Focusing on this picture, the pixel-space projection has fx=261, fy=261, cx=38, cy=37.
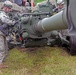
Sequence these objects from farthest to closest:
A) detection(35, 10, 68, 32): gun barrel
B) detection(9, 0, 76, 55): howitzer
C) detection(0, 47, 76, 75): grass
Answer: detection(9, 0, 76, 55): howitzer → detection(0, 47, 76, 75): grass → detection(35, 10, 68, 32): gun barrel

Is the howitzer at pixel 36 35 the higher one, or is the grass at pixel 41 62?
the howitzer at pixel 36 35

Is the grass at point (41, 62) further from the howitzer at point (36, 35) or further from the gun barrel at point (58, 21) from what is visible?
the gun barrel at point (58, 21)

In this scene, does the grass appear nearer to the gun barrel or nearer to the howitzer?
the howitzer

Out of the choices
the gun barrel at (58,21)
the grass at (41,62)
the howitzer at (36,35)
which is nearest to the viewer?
the gun barrel at (58,21)

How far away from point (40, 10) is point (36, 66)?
2.03 metres

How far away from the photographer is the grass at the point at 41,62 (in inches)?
215

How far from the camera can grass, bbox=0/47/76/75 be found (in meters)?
5.46

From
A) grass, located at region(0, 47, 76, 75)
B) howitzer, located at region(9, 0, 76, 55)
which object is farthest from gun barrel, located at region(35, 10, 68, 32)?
howitzer, located at region(9, 0, 76, 55)

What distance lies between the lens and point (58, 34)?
7.50 m

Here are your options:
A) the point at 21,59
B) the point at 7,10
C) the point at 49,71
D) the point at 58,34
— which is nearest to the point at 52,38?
the point at 58,34

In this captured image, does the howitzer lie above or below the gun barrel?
below

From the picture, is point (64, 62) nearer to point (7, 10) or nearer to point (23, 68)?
point (23, 68)

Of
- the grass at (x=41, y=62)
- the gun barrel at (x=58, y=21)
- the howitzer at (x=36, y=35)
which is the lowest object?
the grass at (x=41, y=62)

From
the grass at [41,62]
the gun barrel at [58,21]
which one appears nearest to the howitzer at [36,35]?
the grass at [41,62]
